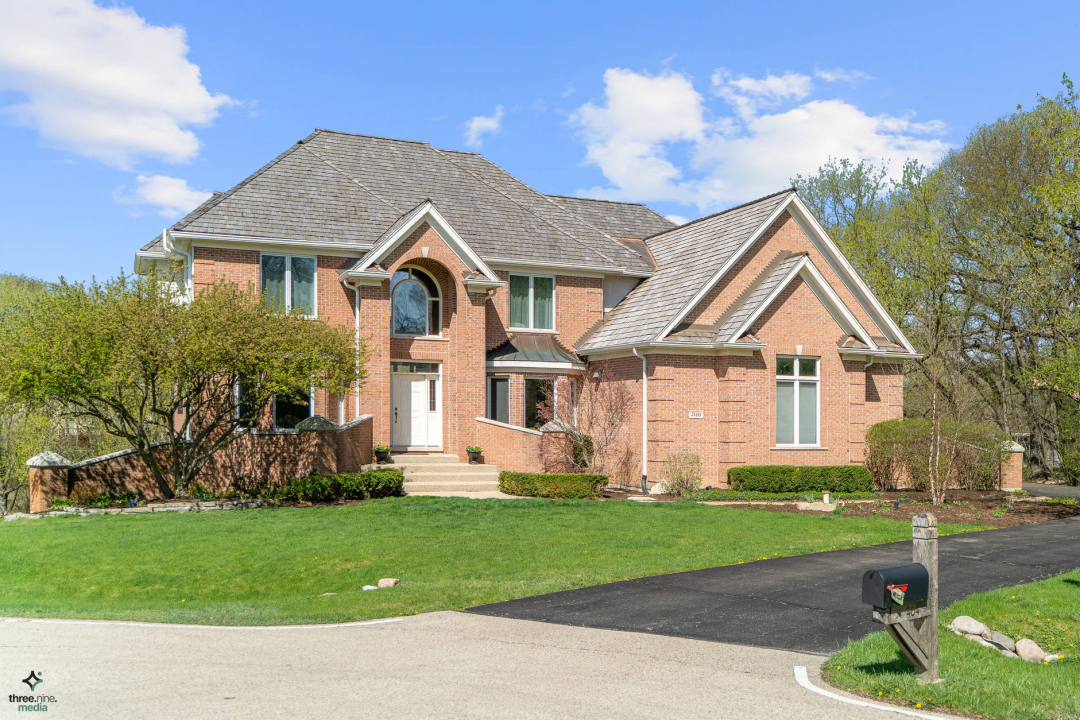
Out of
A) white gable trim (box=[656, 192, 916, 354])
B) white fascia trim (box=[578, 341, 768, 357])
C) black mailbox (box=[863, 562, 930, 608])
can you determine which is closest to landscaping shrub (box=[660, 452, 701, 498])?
white fascia trim (box=[578, 341, 768, 357])

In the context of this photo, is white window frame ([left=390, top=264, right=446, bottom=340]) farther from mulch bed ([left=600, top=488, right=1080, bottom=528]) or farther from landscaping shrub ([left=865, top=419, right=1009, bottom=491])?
landscaping shrub ([left=865, top=419, right=1009, bottom=491])

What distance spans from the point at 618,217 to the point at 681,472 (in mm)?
13234

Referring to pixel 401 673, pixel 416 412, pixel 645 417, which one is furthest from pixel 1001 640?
pixel 416 412

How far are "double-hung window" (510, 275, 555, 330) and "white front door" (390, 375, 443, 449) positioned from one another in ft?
10.9

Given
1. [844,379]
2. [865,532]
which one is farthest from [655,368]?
[865,532]

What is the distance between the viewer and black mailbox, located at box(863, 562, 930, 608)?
6.47m

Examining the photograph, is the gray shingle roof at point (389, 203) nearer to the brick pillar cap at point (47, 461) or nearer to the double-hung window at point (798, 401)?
the double-hung window at point (798, 401)

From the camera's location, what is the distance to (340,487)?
64.0 feet

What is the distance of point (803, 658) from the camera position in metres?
7.70

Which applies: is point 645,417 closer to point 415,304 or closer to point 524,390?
point 524,390

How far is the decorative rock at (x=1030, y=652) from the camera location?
27.0ft

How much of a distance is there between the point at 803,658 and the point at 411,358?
58.9 ft

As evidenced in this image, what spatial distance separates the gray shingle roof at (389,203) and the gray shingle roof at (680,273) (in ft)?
4.45

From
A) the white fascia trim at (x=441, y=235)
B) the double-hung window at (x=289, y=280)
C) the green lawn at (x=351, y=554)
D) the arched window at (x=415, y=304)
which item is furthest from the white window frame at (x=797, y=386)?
the double-hung window at (x=289, y=280)
